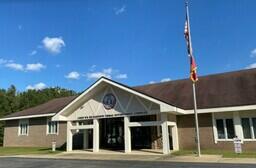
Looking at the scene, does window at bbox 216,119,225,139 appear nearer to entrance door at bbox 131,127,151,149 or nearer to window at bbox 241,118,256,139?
window at bbox 241,118,256,139

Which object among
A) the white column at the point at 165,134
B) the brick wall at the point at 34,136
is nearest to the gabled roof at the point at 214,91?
the white column at the point at 165,134

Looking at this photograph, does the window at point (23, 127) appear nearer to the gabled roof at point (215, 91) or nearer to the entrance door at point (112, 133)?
the entrance door at point (112, 133)

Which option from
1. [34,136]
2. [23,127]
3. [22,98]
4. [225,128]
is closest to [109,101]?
[225,128]

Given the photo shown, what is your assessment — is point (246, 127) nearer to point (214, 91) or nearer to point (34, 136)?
point (214, 91)

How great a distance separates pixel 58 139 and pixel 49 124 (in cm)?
215

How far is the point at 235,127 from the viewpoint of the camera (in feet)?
64.4

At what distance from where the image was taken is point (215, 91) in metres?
22.5

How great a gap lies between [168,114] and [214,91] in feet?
15.3

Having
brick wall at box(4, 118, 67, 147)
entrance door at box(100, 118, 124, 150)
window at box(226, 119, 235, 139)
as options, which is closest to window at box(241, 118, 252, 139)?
window at box(226, 119, 235, 139)

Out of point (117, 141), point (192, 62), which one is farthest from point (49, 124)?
point (192, 62)

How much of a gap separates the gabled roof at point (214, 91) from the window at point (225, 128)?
1.30 metres

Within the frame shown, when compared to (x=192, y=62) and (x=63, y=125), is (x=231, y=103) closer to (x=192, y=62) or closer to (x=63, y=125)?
(x=192, y=62)

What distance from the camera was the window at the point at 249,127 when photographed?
19141mm

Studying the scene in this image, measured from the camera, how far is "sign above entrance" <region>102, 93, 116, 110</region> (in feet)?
72.2
